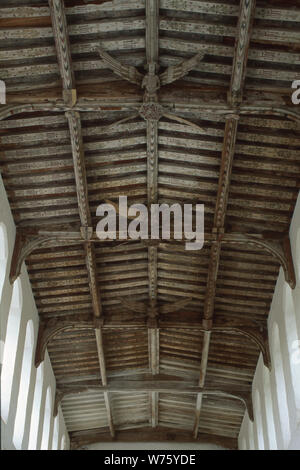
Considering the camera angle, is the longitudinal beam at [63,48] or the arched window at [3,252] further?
the arched window at [3,252]

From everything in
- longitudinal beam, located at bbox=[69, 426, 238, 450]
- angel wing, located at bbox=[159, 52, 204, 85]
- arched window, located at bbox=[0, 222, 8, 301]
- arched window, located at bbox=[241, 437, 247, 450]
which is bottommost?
arched window, located at bbox=[241, 437, 247, 450]

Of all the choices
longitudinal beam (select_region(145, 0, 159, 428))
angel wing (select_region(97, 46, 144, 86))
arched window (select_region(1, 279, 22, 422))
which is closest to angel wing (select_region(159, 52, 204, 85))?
longitudinal beam (select_region(145, 0, 159, 428))

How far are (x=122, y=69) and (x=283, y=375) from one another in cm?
844

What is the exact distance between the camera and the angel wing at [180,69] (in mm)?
10164

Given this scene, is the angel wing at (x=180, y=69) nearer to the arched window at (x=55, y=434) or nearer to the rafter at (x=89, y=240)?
the rafter at (x=89, y=240)

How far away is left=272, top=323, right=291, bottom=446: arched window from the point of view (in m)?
13.6

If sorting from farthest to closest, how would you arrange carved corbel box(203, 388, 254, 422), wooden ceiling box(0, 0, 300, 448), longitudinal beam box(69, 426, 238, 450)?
longitudinal beam box(69, 426, 238, 450) → carved corbel box(203, 388, 254, 422) → wooden ceiling box(0, 0, 300, 448)

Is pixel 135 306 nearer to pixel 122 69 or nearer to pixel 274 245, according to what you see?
pixel 274 245

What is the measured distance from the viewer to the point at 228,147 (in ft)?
37.6

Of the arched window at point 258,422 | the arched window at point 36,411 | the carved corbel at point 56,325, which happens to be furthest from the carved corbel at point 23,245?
the arched window at point 258,422

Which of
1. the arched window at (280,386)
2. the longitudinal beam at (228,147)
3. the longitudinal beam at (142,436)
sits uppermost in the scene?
the longitudinal beam at (228,147)

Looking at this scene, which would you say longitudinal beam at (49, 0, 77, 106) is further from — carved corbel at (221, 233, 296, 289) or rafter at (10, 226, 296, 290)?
carved corbel at (221, 233, 296, 289)

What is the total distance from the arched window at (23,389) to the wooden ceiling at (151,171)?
0.62m

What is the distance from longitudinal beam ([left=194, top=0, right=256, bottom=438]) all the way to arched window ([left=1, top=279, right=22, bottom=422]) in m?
4.92
